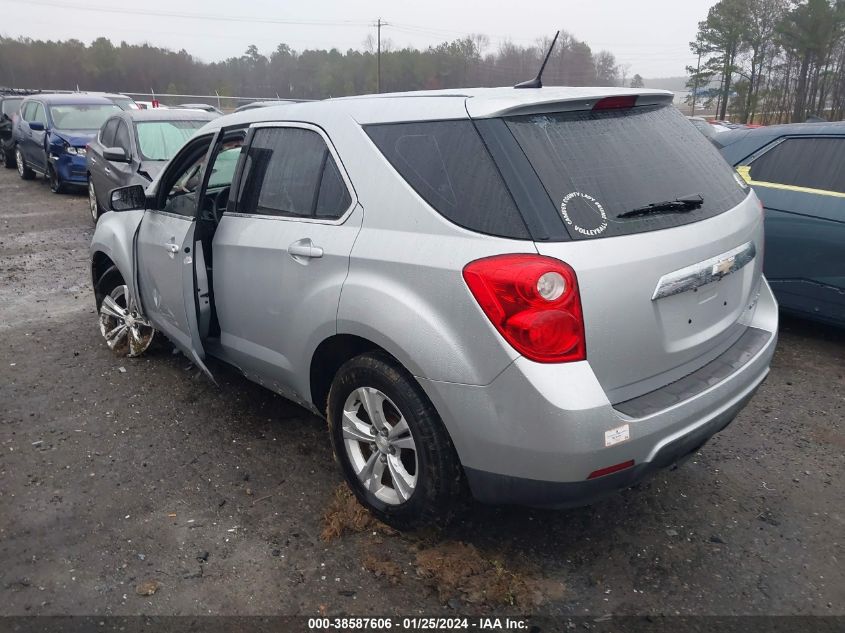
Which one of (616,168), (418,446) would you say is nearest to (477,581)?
(418,446)

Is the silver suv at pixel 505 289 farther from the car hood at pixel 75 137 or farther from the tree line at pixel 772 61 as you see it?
the tree line at pixel 772 61

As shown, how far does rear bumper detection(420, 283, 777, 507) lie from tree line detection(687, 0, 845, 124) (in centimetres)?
3503

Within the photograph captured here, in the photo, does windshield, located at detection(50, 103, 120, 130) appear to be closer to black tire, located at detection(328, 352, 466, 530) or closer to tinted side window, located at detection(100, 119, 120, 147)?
tinted side window, located at detection(100, 119, 120, 147)

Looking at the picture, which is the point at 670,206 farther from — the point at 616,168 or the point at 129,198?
the point at 129,198

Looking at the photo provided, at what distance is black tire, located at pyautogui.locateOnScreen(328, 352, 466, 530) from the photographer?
265cm

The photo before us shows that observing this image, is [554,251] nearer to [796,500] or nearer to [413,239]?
[413,239]

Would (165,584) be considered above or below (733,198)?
below

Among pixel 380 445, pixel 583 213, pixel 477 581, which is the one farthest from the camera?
pixel 380 445

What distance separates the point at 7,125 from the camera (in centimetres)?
1927

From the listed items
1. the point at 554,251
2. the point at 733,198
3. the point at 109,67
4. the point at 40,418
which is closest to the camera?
the point at 554,251

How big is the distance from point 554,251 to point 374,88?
55.2 meters

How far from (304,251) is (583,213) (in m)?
1.28

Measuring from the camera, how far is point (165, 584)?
2.78m

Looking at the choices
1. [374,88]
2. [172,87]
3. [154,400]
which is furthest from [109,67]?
[154,400]
